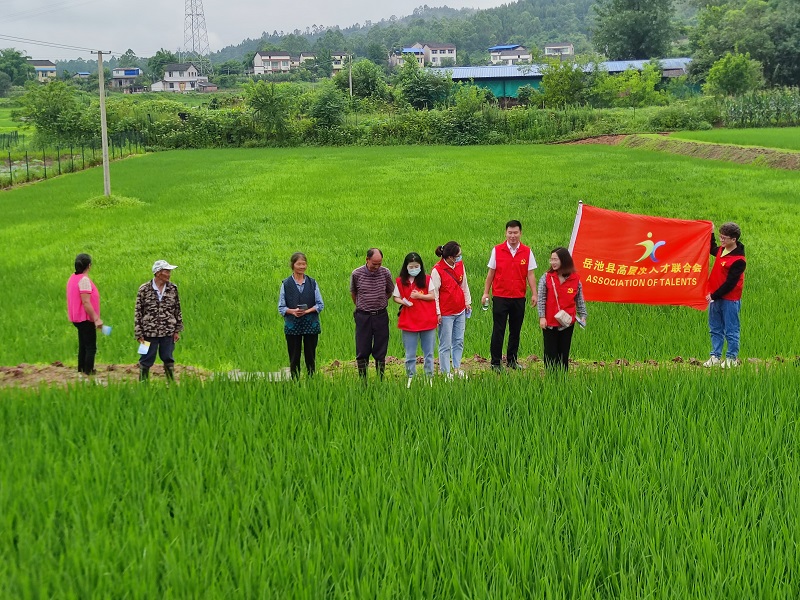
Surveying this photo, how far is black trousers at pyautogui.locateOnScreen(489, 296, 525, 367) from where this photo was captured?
319 inches

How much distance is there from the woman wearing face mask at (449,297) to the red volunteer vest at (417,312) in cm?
9

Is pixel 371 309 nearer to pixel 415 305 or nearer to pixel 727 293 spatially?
pixel 415 305

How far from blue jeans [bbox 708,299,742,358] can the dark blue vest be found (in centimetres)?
450

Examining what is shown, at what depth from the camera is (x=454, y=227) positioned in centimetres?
1809

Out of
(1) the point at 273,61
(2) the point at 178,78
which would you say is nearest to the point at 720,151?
(2) the point at 178,78

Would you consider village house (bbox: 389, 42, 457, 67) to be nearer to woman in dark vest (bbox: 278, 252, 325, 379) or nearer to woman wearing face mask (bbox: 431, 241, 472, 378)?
woman wearing face mask (bbox: 431, 241, 472, 378)

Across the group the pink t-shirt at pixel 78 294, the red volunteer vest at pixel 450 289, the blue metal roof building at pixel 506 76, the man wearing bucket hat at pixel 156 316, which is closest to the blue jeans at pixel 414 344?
the red volunteer vest at pixel 450 289

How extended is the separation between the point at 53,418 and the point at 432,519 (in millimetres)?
3064

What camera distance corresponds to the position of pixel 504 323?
816 cm

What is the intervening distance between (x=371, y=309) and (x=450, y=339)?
0.99 meters

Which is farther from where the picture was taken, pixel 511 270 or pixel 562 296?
pixel 511 270

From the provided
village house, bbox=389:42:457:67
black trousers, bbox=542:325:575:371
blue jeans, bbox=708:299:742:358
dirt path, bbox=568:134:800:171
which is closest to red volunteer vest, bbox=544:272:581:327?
black trousers, bbox=542:325:575:371

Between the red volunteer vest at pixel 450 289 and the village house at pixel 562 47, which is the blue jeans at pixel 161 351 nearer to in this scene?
the red volunteer vest at pixel 450 289

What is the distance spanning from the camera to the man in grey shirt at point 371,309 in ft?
24.7
